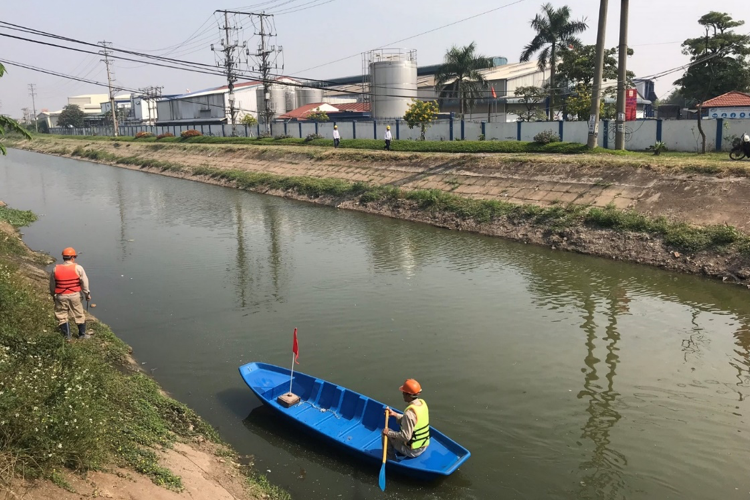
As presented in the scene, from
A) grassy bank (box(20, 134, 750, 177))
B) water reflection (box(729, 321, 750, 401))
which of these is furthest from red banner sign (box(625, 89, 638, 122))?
water reflection (box(729, 321, 750, 401))

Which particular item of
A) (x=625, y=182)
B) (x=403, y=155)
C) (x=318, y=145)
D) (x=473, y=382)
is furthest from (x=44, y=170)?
(x=473, y=382)

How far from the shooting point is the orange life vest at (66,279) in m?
11.8

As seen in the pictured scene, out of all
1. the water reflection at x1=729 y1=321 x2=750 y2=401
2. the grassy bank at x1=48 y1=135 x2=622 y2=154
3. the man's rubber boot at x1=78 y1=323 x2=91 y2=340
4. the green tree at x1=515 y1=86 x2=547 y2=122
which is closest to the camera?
the water reflection at x1=729 y1=321 x2=750 y2=401

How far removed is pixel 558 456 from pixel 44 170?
64170 millimetres

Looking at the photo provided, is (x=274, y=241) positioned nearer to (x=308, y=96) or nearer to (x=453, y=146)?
(x=453, y=146)

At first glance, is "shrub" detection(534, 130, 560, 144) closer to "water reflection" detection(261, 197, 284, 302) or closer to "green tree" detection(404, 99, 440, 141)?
"green tree" detection(404, 99, 440, 141)

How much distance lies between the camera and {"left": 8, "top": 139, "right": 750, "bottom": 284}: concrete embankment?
21.2 meters

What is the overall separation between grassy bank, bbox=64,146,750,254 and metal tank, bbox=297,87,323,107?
49.7 metres

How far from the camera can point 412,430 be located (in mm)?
8641

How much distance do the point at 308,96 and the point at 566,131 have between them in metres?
60.9

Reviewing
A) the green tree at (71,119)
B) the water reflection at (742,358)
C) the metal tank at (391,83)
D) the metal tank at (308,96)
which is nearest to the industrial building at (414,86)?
the metal tank at (391,83)

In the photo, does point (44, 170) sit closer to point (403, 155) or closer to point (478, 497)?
point (403, 155)

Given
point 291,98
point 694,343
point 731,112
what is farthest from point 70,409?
point 291,98

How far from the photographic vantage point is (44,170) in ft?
199
